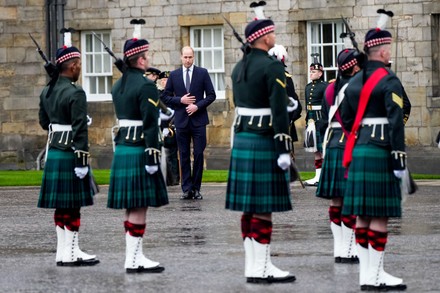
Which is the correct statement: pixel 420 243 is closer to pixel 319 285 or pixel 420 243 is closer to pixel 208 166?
pixel 319 285

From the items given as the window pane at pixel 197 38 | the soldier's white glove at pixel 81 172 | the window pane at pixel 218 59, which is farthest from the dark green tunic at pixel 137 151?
the window pane at pixel 197 38

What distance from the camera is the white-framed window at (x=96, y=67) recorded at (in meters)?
31.0

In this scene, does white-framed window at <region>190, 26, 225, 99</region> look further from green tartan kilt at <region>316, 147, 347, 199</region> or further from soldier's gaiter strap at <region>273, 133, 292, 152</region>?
soldier's gaiter strap at <region>273, 133, 292, 152</region>

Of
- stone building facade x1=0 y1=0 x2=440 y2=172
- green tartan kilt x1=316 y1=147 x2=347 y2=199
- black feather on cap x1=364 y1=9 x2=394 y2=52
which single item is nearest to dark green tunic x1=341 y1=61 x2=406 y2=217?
black feather on cap x1=364 y1=9 x2=394 y2=52

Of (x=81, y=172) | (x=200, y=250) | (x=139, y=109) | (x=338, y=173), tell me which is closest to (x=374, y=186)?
(x=338, y=173)

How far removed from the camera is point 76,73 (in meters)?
13.0

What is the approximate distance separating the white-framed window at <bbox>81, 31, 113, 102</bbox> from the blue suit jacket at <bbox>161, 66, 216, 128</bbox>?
1062 cm

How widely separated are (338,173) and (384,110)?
184 cm

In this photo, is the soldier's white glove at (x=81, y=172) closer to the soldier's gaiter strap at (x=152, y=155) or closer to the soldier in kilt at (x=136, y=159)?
the soldier in kilt at (x=136, y=159)

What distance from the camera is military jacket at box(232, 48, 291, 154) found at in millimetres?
11211

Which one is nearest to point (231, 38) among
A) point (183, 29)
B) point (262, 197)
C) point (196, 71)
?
point (183, 29)

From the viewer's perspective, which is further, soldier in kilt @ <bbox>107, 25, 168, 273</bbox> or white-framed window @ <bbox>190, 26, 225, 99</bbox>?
white-framed window @ <bbox>190, 26, 225, 99</bbox>

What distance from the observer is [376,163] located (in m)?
11.1

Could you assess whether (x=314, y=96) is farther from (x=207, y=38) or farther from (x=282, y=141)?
(x=282, y=141)
